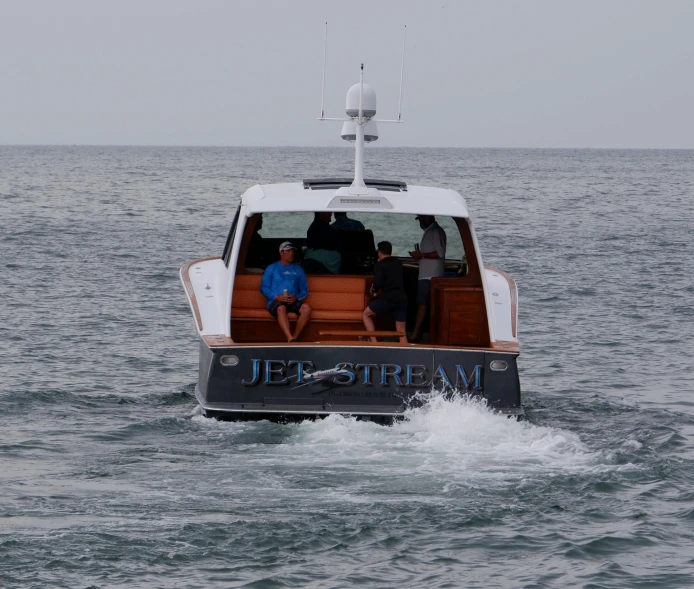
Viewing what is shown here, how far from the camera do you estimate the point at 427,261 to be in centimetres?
1178

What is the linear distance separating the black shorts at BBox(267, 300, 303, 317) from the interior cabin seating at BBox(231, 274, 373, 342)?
0.16 feet

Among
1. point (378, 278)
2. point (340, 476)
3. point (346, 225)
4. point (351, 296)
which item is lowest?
point (340, 476)

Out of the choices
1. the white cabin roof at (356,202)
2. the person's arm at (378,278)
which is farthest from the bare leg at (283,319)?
the white cabin roof at (356,202)

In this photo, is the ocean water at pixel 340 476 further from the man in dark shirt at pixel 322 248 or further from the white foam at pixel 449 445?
the man in dark shirt at pixel 322 248

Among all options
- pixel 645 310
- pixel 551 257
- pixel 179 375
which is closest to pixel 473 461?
pixel 179 375

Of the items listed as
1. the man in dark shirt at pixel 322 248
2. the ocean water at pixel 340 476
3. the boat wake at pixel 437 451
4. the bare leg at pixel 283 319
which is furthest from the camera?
the man in dark shirt at pixel 322 248

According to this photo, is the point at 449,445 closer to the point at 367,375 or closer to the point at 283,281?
the point at 367,375

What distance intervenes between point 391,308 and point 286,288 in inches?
40.7

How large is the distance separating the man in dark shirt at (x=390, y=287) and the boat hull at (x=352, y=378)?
1166 millimetres

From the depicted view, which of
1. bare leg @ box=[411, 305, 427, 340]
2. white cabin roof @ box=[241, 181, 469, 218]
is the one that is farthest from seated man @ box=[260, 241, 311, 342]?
bare leg @ box=[411, 305, 427, 340]

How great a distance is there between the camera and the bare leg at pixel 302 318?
11.4 meters

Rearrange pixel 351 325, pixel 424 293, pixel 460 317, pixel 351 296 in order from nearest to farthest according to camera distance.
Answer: pixel 460 317 → pixel 424 293 → pixel 351 325 → pixel 351 296

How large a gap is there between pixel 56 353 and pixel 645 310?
9881 millimetres

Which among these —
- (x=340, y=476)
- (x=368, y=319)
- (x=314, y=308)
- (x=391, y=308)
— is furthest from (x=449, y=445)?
(x=314, y=308)
